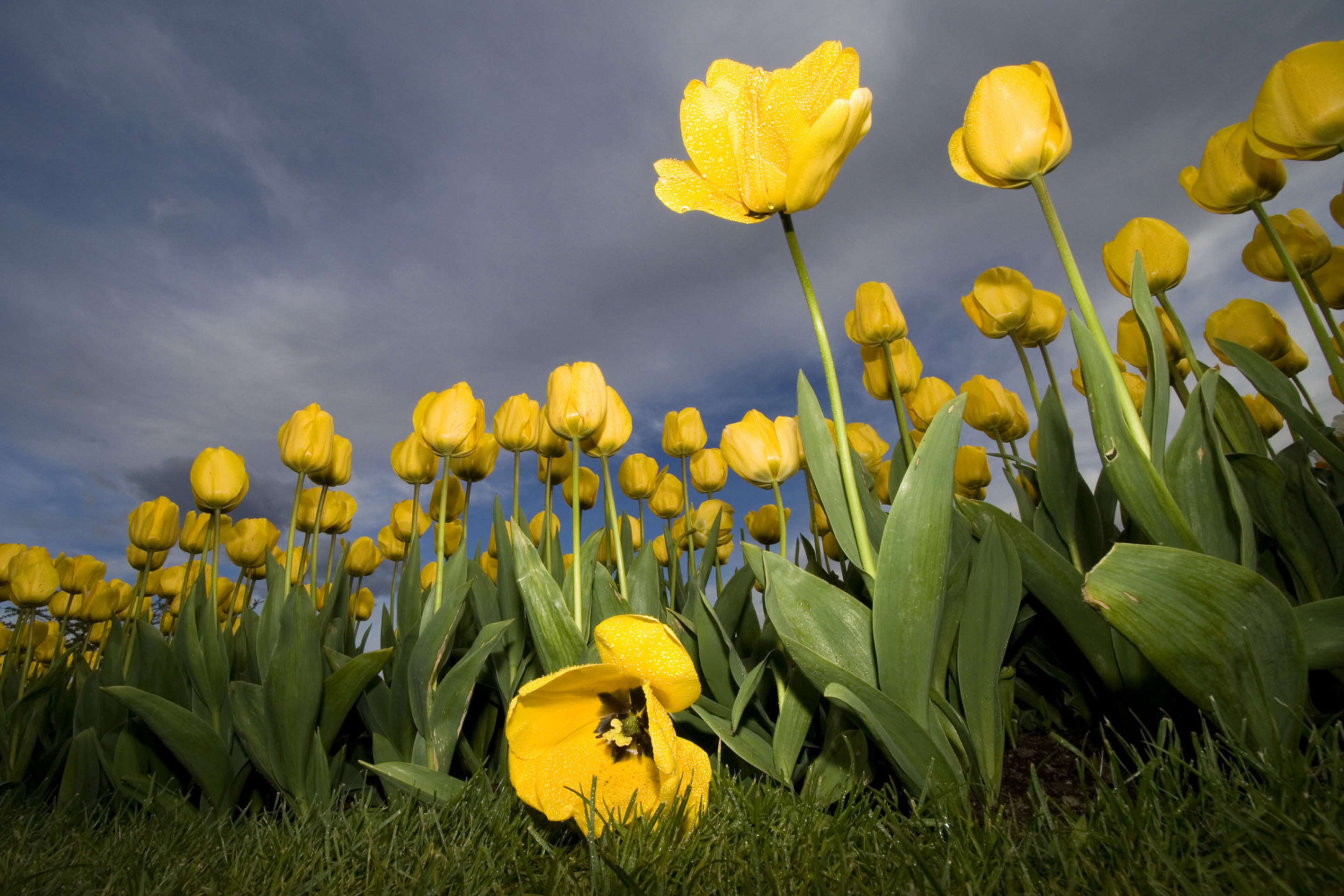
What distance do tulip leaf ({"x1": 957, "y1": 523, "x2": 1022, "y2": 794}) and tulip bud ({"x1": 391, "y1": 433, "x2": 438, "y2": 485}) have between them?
2110mm

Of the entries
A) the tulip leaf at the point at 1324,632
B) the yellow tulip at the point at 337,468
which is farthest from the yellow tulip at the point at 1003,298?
the yellow tulip at the point at 337,468

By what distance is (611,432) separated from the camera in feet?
6.85

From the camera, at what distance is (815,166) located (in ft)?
3.70

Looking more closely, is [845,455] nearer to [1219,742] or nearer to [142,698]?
[1219,742]

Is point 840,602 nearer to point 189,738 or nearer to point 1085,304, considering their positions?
point 1085,304

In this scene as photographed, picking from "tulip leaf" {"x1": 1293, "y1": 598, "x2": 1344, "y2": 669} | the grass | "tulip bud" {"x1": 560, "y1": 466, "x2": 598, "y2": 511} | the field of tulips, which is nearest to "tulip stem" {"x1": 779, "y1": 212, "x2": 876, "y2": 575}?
the field of tulips

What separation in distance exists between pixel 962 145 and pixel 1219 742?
1.27 meters

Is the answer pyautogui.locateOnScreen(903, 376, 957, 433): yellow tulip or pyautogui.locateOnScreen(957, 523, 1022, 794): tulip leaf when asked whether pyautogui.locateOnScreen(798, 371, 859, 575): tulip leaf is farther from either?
pyautogui.locateOnScreen(903, 376, 957, 433): yellow tulip

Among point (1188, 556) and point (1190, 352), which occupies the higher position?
point (1190, 352)

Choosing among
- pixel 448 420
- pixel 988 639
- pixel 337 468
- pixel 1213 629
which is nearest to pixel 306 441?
pixel 337 468

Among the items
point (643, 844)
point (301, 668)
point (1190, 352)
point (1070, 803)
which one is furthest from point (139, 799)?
point (1190, 352)

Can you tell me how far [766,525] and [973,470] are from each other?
3.44ft

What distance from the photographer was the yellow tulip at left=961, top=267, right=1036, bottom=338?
2012 mm

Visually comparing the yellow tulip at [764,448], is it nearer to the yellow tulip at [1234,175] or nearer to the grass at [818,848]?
the grass at [818,848]
